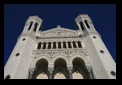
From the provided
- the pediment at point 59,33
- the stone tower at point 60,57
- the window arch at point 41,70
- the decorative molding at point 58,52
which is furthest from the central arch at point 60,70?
the pediment at point 59,33

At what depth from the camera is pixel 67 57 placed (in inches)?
553

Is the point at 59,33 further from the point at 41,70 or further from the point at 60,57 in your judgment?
the point at 41,70

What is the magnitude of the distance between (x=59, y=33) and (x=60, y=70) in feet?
17.7

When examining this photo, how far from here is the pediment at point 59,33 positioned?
58.3ft

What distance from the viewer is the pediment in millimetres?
17756

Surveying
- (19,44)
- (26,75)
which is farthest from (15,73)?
(19,44)

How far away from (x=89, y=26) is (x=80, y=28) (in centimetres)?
115

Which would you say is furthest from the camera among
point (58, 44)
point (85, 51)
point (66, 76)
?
point (58, 44)

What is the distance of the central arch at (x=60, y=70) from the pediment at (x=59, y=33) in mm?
4127

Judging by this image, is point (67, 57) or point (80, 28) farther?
point (80, 28)

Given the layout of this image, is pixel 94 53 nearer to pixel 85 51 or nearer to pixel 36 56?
pixel 85 51

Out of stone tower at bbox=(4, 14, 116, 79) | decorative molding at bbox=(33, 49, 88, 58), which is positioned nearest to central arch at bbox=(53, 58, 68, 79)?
stone tower at bbox=(4, 14, 116, 79)

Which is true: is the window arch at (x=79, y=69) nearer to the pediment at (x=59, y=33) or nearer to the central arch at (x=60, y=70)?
the central arch at (x=60, y=70)

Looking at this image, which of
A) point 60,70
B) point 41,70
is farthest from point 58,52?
point 41,70
